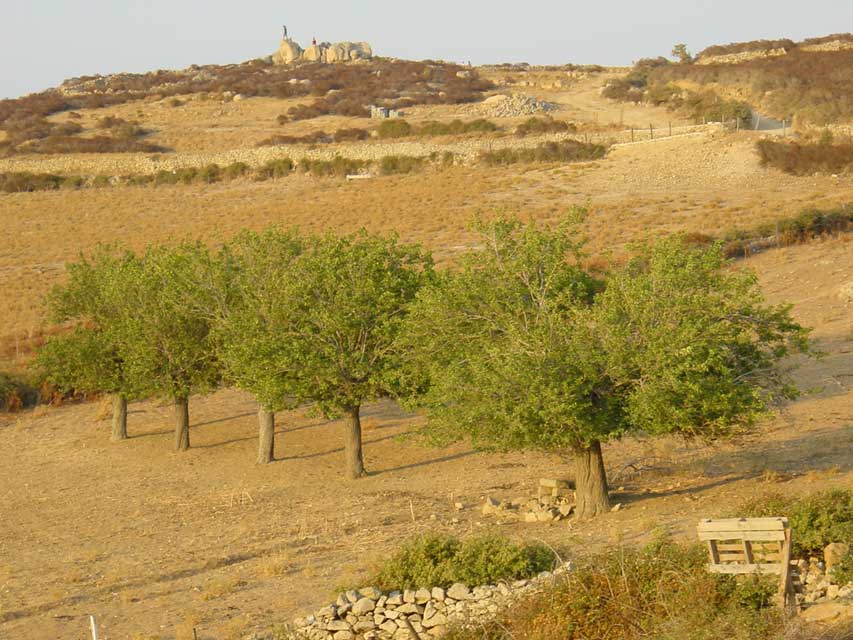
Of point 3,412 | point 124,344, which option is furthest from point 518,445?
point 3,412

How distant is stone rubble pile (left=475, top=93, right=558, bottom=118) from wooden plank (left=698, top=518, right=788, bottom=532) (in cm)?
8093

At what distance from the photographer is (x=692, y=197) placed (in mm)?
57250

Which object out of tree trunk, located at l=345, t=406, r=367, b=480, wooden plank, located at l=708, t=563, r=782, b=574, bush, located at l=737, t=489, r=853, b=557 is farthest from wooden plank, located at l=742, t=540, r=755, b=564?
tree trunk, located at l=345, t=406, r=367, b=480

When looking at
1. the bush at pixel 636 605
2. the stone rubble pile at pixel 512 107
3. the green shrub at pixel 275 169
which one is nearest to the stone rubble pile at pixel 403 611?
the bush at pixel 636 605

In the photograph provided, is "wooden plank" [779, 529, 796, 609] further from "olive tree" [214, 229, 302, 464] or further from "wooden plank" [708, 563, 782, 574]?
"olive tree" [214, 229, 302, 464]

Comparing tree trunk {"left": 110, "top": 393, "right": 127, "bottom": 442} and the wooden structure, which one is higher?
the wooden structure

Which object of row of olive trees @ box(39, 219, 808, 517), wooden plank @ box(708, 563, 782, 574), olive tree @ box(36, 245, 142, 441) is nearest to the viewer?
wooden plank @ box(708, 563, 782, 574)

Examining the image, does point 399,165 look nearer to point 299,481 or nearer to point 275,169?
point 275,169

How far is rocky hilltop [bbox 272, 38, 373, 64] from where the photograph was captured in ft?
453

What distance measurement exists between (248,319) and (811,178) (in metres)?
40.7

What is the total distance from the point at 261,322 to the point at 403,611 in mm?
12535

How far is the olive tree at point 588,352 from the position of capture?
59.9 ft

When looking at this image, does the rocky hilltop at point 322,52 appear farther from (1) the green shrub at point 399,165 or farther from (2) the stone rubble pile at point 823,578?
(2) the stone rubble pile at point 823,578

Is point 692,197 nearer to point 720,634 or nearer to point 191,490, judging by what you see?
point 191,490
